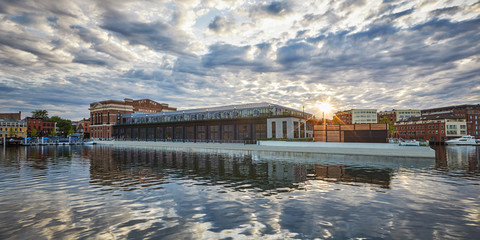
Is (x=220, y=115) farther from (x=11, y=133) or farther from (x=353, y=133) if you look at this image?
(x=11, y=133)

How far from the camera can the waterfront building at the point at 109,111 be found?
13275cm

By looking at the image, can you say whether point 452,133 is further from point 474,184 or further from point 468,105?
point 474,184

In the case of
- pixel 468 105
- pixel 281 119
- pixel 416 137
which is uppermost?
pixel 468 105

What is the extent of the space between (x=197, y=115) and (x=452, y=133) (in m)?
120

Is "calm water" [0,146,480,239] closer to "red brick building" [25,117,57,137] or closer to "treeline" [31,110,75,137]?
"treeline" [31,110,75,137]

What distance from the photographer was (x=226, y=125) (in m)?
90.7

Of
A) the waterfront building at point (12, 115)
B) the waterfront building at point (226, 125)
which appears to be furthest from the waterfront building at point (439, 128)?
the waterfront building at point (12, 115)

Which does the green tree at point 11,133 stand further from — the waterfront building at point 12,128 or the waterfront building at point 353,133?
the waterfront building at point 353,133

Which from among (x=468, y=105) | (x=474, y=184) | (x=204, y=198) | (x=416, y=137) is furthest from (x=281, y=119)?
(x=468, y=105)

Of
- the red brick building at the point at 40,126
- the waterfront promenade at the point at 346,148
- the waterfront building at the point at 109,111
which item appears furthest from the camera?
the red brick building at the point at 40,126

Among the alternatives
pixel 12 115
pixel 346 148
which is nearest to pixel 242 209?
pixel 346 148

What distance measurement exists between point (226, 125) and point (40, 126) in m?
149

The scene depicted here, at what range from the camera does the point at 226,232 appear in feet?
32.3

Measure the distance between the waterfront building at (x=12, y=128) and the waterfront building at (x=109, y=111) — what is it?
4509 cm
